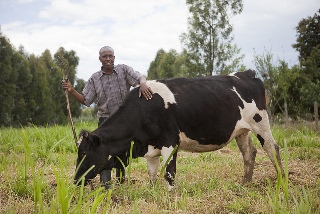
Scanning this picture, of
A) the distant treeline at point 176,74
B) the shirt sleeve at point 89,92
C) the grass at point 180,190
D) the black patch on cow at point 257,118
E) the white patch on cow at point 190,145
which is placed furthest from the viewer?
the distant treeline at point 176,74

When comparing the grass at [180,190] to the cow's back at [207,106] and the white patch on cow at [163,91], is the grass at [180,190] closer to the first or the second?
the cow's back at [207,106]

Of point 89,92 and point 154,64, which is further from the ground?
point 154,64

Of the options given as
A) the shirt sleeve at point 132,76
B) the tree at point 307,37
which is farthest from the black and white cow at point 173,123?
the tree at point 307,37

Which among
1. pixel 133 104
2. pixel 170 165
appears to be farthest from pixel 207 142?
pixel 133 104

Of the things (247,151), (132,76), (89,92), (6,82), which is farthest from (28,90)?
(247,151)

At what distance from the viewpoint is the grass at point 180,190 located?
2824mm

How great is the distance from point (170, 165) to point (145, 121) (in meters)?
0.69

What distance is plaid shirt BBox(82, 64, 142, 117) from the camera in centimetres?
591

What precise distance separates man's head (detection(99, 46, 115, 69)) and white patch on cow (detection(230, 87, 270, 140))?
6.63 feet

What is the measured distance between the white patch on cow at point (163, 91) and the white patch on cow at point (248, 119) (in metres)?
1.15

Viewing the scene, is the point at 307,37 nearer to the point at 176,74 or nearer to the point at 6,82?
the point at 176,74

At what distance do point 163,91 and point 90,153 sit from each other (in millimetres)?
1336

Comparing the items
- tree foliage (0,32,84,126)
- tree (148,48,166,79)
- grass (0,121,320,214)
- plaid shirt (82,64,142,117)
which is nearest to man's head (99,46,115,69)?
plaid shirt (82,64,142,117)

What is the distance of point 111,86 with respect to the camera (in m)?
5.91
